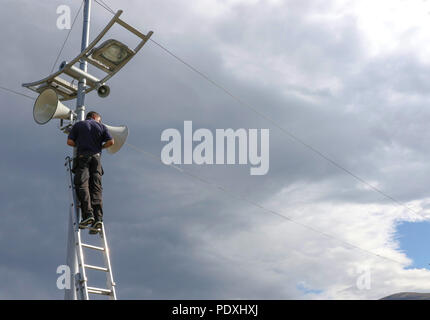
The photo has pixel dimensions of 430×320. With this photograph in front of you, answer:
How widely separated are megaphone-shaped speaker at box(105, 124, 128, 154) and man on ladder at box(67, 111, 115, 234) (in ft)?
1.87

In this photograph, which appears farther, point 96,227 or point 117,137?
point 117,137

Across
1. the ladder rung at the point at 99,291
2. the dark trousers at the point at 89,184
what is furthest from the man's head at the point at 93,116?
the ladder rung at the point at 99,291

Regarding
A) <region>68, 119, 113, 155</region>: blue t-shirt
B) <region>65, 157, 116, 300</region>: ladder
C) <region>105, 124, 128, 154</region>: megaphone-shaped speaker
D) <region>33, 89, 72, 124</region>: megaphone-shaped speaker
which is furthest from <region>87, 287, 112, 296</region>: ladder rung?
<region>33, 89, 72, 124</region>: megaphone-shaped speaker

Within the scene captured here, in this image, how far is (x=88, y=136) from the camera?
8.99 metres

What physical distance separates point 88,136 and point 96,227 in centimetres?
174

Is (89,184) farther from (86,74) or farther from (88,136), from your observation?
(86,74)

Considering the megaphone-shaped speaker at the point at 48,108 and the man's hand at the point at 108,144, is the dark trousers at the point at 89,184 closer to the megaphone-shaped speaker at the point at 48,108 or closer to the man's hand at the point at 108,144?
the man's hand at the point at 108,144

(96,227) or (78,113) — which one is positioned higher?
(78,113)

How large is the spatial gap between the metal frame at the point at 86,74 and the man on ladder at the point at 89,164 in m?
1.28

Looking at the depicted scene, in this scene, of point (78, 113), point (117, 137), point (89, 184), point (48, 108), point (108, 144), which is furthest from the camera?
point (117, 137)

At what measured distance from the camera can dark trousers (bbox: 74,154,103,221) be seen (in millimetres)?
8438

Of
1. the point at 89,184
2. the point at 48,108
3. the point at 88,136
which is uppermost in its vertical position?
the point at 48,108

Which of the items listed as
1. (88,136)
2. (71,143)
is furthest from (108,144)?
(71,143)
